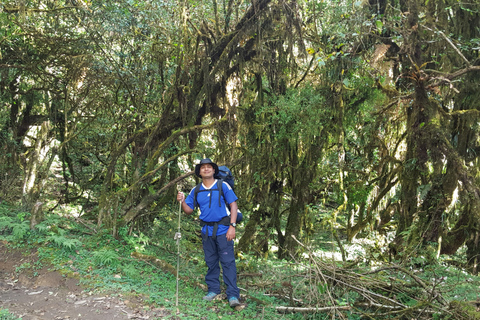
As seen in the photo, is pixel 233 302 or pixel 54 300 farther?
pixel 233 302

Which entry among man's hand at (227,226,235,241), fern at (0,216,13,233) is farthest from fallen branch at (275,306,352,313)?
fern at (0,216,13,233)

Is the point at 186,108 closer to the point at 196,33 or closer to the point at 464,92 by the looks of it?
the point at 196,33

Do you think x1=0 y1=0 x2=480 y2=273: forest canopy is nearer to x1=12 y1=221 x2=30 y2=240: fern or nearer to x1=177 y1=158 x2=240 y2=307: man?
x1=12 y1=221 x2=30 y2=240: fern

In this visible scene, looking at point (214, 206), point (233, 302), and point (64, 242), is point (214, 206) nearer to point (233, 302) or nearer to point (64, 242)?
point (233, 302)

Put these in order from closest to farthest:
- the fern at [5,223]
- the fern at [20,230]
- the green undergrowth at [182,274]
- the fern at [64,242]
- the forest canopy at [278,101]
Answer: the green undergrowth at [182,274]
the fern at [64,242]
the fern at [20,230]
the fern at [5,223]
the forest canopy at [278,101]

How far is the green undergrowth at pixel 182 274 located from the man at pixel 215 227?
312 millimetres

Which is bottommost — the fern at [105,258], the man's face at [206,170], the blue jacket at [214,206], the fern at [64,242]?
the fern at [105,258]

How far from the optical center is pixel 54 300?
507 cm

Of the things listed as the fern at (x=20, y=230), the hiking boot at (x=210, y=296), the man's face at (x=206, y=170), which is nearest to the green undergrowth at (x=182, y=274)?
the fern at (x=20, y=230)

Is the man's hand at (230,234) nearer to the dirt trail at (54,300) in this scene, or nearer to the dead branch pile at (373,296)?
the dead branch pile at (373,296)

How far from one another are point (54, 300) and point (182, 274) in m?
2.03

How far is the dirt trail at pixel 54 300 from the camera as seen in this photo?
464 cm

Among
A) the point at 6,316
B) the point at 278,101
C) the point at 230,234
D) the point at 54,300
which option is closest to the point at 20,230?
the point at 54,300

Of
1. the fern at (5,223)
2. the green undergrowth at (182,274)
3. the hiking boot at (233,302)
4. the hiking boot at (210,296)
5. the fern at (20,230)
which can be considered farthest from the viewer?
the fern at (5,223)
